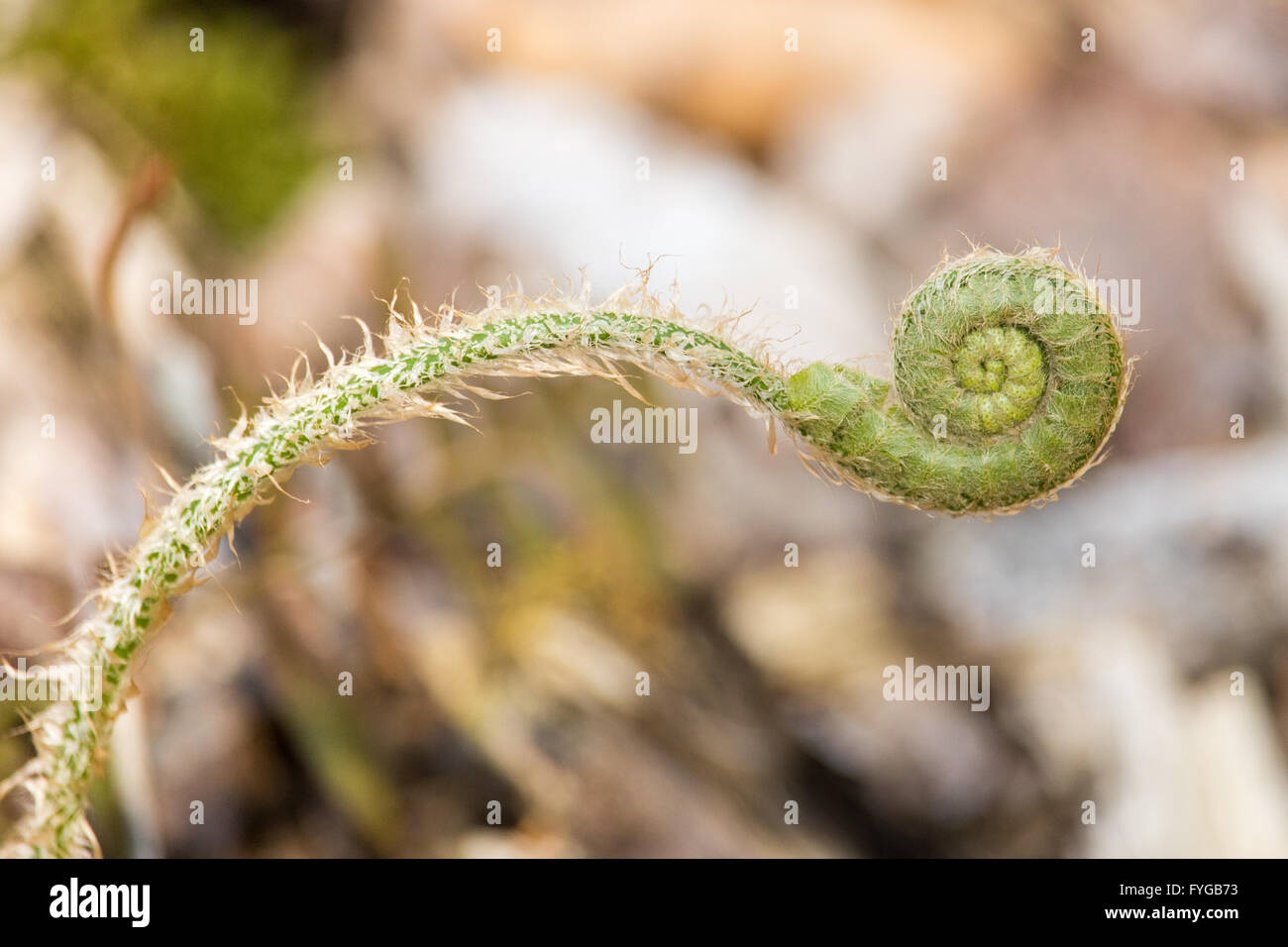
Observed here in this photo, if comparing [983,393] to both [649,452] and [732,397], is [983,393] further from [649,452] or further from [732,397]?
[649,452]

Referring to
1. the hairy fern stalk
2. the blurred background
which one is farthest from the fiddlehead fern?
the blurred background

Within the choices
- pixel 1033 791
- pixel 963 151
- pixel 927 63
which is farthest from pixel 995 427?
pixel 927 63

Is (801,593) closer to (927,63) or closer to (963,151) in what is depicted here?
(963,151)

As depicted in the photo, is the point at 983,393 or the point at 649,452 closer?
the point at 983,393

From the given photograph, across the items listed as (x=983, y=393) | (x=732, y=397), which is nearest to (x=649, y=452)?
(x=732, y=397)

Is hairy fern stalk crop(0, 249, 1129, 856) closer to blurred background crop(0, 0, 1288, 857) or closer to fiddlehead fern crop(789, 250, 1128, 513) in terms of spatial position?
fiddlehead fern crop(789, 250, 1128, 513)

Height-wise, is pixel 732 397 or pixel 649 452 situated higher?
pixel 649 452

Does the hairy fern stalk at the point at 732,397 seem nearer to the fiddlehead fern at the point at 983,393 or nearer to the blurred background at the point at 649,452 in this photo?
the fiddlehead fern at the point at 983,393
